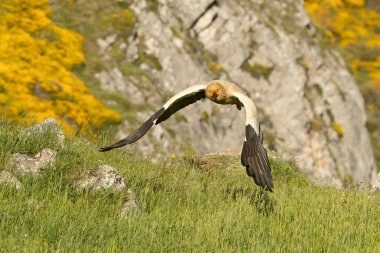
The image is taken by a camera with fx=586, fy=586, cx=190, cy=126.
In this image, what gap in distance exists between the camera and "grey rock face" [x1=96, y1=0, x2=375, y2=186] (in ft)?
126

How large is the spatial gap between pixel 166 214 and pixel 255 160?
1.78 meters

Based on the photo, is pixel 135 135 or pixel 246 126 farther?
pixel 135 135

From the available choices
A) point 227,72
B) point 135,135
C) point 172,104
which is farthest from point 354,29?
point 135,135

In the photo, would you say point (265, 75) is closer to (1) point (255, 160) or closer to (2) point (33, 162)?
(1) point (255, 160)

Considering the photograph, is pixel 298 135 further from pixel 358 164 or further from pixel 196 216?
pixel 196 216

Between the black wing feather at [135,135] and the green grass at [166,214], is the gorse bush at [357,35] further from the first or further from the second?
the green grass at [166,214]

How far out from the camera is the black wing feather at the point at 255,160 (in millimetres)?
8812

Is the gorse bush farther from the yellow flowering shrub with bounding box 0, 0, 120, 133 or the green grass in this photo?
the green grass

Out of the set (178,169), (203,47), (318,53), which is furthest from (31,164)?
(318,53)

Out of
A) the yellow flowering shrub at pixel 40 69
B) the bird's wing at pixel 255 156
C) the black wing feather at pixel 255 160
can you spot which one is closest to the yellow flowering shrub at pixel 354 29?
the yellow flowering shrub at pixel 40 69

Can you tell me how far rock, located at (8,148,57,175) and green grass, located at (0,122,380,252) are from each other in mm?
123

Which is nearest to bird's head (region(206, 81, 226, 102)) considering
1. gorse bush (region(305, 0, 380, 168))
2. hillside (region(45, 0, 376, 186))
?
hillside (region(45, 0, 376, 186))

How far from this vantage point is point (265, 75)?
44844 millimetres

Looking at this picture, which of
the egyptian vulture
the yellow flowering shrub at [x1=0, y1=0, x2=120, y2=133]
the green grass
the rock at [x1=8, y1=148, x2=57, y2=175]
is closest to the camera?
the green grass
